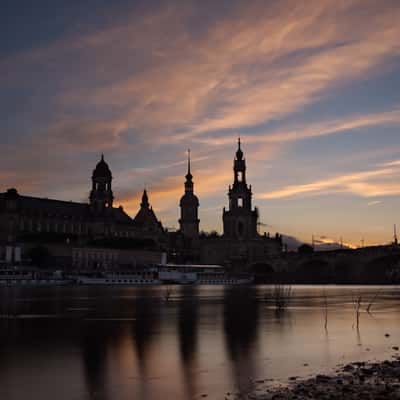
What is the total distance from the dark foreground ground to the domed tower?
180198 millimetres

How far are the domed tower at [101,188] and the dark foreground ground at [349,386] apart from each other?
180 meters

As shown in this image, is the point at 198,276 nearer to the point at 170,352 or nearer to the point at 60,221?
the point at 60,221

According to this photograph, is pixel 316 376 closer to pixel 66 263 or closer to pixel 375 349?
pixel 375 349

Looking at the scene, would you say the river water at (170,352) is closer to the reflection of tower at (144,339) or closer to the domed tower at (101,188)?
the reflection of tower at (144,339)

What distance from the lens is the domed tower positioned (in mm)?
197125

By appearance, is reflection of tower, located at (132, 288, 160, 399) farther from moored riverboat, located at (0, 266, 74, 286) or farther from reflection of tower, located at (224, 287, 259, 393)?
moored riverboat, located at (0, 266, 74, 286)

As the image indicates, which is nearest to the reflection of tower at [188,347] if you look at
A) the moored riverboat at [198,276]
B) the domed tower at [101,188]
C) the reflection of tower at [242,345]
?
the reflection of tower at [242,345]

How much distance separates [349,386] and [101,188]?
7259 inches

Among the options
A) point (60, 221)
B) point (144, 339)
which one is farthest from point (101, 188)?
point (144, 339)

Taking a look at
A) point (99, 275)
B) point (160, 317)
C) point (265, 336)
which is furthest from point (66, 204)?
point (265, 336)

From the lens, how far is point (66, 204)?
651 feet

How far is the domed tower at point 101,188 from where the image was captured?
647 ft

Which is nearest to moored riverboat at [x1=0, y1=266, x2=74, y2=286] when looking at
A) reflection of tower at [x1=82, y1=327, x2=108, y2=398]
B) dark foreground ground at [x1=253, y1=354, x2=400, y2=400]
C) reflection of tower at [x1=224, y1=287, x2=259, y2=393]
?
reflection of tower at [x1=224, y1=287, x2=259, y2=393]

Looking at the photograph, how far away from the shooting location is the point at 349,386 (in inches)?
657
